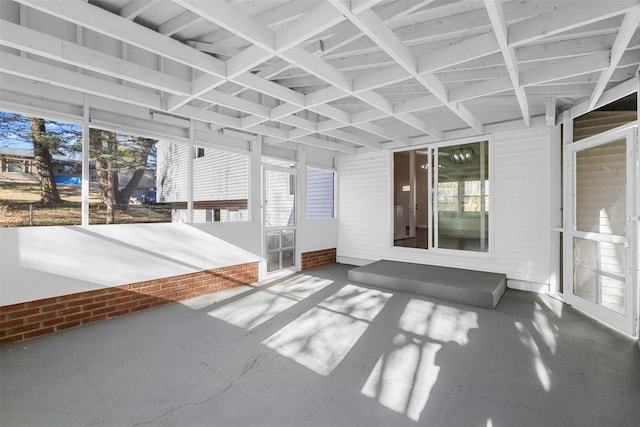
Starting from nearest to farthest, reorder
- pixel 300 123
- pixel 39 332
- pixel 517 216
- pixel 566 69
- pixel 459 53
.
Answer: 1. pixel 459 53
2. pixel 566 69
3. pixel 39 332
4. pixel 300 123
5. pixel 517 216

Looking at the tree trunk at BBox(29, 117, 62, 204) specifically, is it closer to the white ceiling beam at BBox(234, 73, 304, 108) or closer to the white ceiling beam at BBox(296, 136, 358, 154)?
the white ceiling beam at BBox(234, 73, 304, 108)

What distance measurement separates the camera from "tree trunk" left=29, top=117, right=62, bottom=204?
347 centimetres

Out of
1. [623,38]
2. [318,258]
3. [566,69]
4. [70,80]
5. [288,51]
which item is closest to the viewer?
[623,38]

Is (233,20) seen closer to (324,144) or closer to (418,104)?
(418,104)

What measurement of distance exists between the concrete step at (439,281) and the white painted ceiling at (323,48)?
2630 mm

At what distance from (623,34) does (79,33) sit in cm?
496

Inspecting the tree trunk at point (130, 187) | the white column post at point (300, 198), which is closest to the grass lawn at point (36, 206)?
the tree trunk at point (130, 187)

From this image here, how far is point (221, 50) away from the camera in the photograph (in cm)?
299

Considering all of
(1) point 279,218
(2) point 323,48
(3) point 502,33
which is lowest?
(1) point 279,218

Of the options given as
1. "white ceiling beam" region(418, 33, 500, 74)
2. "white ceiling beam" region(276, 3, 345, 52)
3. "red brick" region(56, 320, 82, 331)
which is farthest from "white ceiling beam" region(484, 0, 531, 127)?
"red brick" region(56, 320, 82, 331)

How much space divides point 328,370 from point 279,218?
405cm

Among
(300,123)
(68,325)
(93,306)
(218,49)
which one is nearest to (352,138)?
(300,123)

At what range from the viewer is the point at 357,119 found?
14.8 ft

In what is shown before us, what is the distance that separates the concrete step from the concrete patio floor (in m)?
0.27
